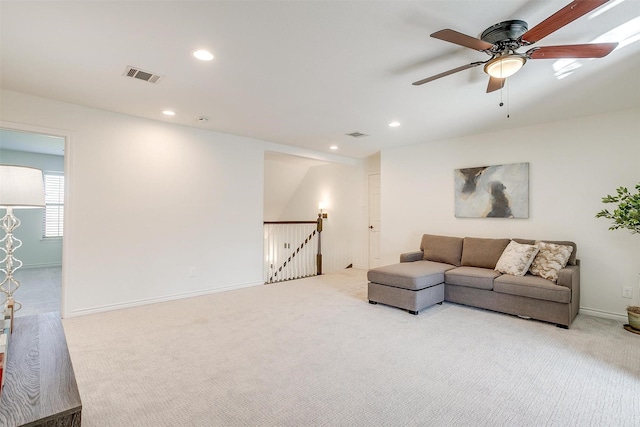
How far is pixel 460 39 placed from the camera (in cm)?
189

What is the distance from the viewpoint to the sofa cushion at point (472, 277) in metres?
3.77

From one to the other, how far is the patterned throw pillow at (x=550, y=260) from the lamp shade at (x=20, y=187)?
15.5ft

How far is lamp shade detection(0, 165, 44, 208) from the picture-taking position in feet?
5.94

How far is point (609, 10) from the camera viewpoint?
1881 mm

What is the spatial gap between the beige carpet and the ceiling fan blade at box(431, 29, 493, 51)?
7.39 feet

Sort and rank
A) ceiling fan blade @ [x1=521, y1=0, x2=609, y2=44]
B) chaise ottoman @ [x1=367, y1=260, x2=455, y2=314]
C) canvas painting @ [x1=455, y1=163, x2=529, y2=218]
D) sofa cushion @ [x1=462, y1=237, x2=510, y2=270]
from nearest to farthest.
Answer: ceiling fan blade @ [x1=521, y1=0, x2=609, y2=44], chaise ottoman @ [x1=367, y1=260, x2=455, y2=314], sofa cushion @ [x1=462, y1=237, x2=510, y2=270], canvas painting @ [x1=455, y1=163, x2=529, y2=218]

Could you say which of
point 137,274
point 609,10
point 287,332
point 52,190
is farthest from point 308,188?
point 609,10

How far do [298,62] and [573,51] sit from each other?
191 cm

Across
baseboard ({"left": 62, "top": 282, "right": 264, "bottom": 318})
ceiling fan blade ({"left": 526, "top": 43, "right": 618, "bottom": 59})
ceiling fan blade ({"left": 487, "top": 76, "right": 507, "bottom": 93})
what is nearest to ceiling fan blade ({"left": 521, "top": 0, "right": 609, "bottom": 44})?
ceiling fan blade ({"left": 526, "top": 43, "right": 618, "bottom": 59})

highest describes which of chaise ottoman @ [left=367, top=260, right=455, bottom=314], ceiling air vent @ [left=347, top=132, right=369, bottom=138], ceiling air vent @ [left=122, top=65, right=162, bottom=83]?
ceiling air vent @ [left=347, top=132, right=369, bottom=138]

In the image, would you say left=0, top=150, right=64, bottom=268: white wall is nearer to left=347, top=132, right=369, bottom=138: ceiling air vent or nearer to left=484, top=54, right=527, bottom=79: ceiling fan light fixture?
left=347, top=132, right=369, bottom=138: ceiling air vent

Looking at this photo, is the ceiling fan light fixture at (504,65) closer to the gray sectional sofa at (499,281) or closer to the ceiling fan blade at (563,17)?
the ceiling fan blade at (563,17)

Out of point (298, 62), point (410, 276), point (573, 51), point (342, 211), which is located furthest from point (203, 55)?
point (342, 211)

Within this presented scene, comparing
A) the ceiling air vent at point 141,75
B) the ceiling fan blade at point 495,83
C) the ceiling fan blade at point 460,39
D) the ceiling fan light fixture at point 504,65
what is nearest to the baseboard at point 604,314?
the ceiling fan blade at point 495,83
